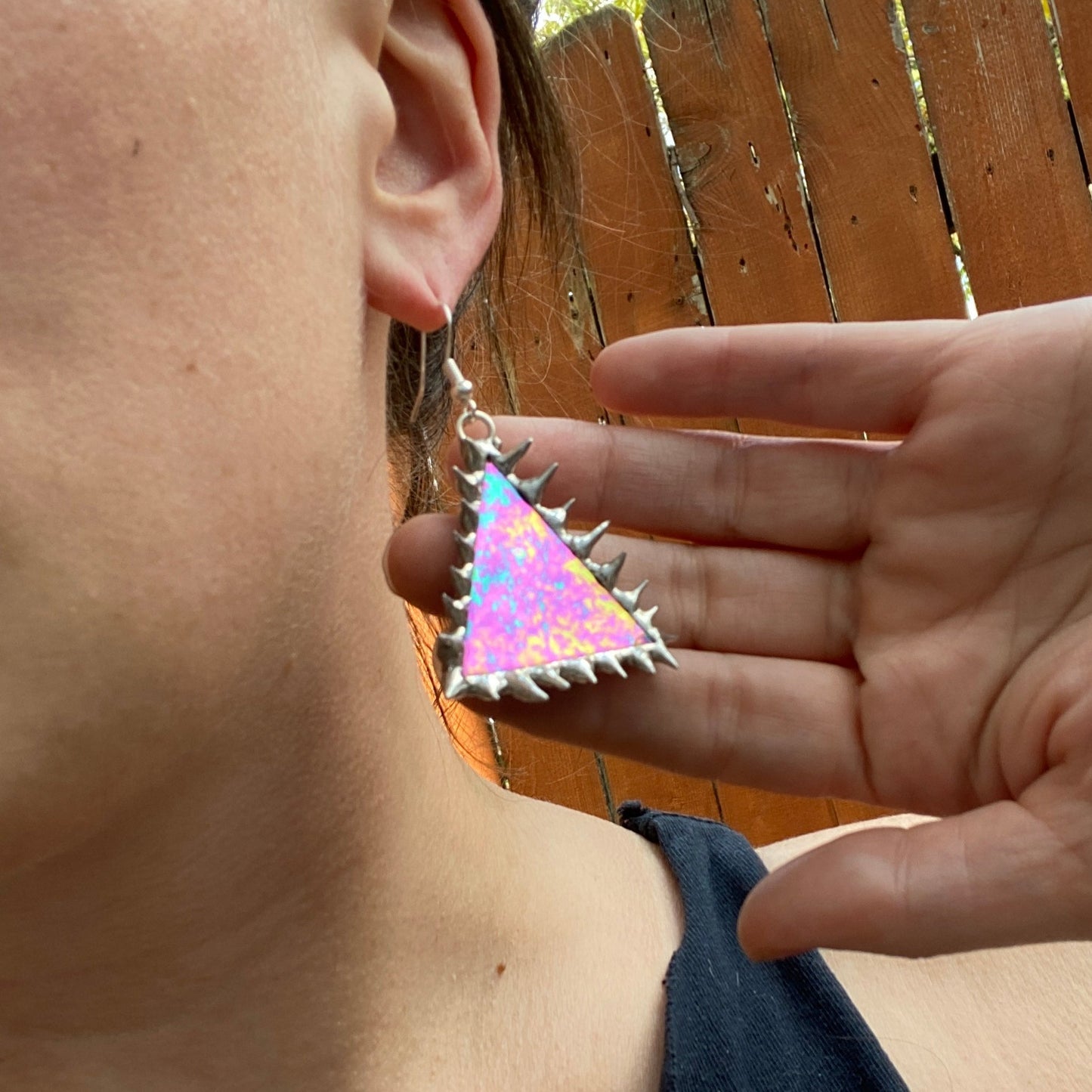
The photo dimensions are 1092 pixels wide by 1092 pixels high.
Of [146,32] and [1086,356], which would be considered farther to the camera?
[1086,356]

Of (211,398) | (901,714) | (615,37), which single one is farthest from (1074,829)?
(615,37)

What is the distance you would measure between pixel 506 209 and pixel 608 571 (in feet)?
2.35

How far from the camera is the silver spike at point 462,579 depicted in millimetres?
1013

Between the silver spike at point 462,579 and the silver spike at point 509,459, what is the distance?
13 cm

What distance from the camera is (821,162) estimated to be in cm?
225

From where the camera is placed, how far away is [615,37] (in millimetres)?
2230

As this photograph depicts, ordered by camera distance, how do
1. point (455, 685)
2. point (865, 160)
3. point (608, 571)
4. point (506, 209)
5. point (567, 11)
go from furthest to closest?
Result: point (865, 160)
point (567, 11)
point (506, 209)
point (608, 571)
point (455, 685)

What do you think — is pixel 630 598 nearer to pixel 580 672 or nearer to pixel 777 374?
pixel 580 672

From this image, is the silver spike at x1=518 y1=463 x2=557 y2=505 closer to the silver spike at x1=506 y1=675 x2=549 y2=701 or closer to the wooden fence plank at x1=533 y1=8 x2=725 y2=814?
the silver spike at x1=506 y1=675 x2=549 y2=701

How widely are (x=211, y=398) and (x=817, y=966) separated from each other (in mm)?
1138

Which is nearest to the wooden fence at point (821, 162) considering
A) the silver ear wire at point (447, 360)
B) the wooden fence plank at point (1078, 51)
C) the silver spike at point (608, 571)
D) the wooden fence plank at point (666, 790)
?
the wooden fence plank at point (1078, 51)

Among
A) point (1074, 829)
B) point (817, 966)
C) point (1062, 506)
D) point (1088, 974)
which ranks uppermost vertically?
point (1062, 506)

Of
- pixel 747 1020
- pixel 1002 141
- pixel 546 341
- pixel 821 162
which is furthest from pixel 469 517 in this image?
pixel 1002 141

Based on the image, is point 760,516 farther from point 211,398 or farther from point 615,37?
point 615,37
